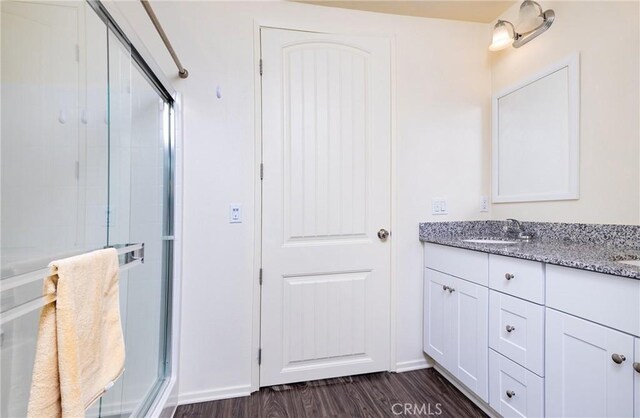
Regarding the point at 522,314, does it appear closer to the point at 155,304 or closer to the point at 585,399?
the point at 585,399

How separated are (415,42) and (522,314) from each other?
1.75 meters

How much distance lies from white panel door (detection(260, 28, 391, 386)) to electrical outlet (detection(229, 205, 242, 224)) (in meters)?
0.14

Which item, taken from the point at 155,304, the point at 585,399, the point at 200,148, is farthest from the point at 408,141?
the point at 155,304

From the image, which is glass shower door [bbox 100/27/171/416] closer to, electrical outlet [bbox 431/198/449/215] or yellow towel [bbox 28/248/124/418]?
yellow towel [bbox 28/248/124/418]

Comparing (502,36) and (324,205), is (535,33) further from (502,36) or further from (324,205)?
(324,205)

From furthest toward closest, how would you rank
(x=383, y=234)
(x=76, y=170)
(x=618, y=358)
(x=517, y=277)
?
(x=383, y=234), (x=517, y=277), (x=76, y=170), (x=618, y=358)

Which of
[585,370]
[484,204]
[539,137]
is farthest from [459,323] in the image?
[539,137]

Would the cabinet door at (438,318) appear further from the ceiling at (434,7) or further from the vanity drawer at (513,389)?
the ceiling at (434,7)

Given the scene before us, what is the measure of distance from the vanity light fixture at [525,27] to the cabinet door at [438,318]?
59.0 inches

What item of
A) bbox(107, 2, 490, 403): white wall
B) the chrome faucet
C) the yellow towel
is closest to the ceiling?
bbox(107, 2, 490, 403): white wall

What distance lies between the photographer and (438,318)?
179 centimetres

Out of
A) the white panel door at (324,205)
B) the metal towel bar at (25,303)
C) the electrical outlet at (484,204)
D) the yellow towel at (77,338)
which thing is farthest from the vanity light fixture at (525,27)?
the metal towel bar at (25,303)

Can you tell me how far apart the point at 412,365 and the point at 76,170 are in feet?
6.87

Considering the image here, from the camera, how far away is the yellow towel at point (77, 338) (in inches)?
23.5
